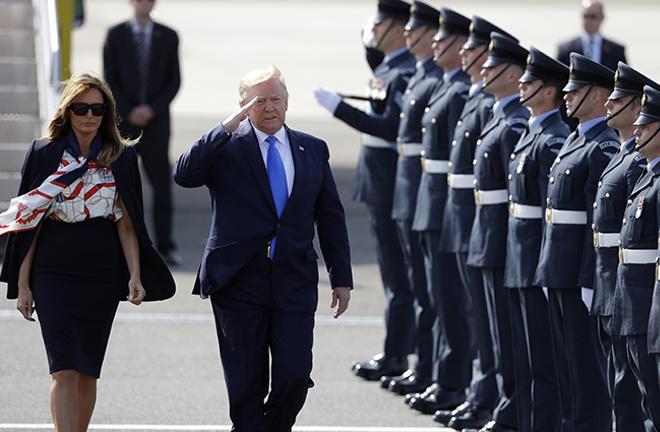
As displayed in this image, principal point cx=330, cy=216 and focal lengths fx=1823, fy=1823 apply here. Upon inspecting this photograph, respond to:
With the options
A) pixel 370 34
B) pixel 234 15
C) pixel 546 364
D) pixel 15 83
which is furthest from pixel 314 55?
pixel 546 364

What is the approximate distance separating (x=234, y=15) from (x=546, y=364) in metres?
47.1

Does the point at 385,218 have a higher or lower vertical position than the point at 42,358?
higher

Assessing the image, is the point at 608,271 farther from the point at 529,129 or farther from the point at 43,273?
the point at 43,273

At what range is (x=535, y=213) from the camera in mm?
8031

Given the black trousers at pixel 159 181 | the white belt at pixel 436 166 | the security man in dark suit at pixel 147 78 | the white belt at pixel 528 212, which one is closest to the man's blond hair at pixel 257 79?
the white belt at pixel 528 212

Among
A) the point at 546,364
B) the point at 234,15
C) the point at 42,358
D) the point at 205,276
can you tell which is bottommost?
the point at 234,15

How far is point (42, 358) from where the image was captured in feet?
35.0

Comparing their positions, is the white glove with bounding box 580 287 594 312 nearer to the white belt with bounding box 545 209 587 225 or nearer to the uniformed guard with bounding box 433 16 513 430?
the white belt with bounding box 545 209 587 225

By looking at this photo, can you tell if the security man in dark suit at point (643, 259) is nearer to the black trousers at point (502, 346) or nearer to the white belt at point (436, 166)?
the black trousers at point (502, 346)

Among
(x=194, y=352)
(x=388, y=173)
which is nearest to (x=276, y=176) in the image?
(x=388, y=173)

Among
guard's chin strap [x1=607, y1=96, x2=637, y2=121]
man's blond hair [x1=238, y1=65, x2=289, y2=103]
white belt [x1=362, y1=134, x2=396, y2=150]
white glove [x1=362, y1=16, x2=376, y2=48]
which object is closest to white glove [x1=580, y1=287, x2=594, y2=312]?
guard's chin strap [x1=607, y1=96, x2=637, y2=121]

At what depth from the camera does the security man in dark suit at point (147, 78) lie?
14.3m

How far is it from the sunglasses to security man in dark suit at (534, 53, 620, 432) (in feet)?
6.30

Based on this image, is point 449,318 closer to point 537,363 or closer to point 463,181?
point 463,181
